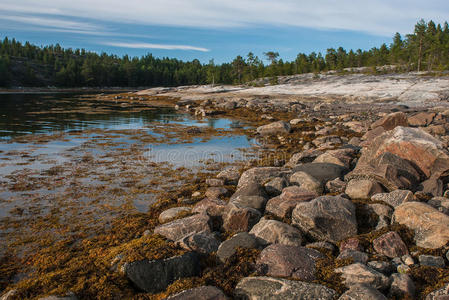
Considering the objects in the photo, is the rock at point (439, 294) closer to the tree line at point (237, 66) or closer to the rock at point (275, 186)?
the rock at point (275, 186)

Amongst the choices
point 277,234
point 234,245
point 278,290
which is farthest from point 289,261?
point 234,245

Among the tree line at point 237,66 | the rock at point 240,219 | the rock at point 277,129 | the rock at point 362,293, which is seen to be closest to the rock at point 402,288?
the rock at point 362,293

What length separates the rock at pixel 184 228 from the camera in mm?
6895

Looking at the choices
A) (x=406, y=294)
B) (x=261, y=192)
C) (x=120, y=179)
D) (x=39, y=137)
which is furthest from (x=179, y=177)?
(x=39, y=137)

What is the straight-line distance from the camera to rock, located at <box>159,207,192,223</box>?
8289 millimetres

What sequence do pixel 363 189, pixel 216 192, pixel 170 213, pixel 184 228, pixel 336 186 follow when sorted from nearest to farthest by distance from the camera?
pixel 184 228
pixel 363 189
pixel 170 213
pixel 336 186
pixel 216 192

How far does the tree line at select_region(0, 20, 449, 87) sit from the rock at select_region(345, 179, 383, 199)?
8373 cm

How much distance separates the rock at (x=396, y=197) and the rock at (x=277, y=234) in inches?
99.2

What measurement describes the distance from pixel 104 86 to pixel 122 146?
432 feet

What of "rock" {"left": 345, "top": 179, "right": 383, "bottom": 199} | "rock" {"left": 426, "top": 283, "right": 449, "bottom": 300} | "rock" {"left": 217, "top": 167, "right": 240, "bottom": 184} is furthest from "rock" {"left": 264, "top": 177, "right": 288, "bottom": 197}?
"rock" {"left": 426, "top": 283, "right": 449, "bottom": 300}

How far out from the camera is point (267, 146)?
18.6 meters

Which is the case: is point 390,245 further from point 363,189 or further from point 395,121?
point 395,121

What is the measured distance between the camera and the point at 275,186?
9.02 m

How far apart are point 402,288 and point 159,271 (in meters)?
3.76
